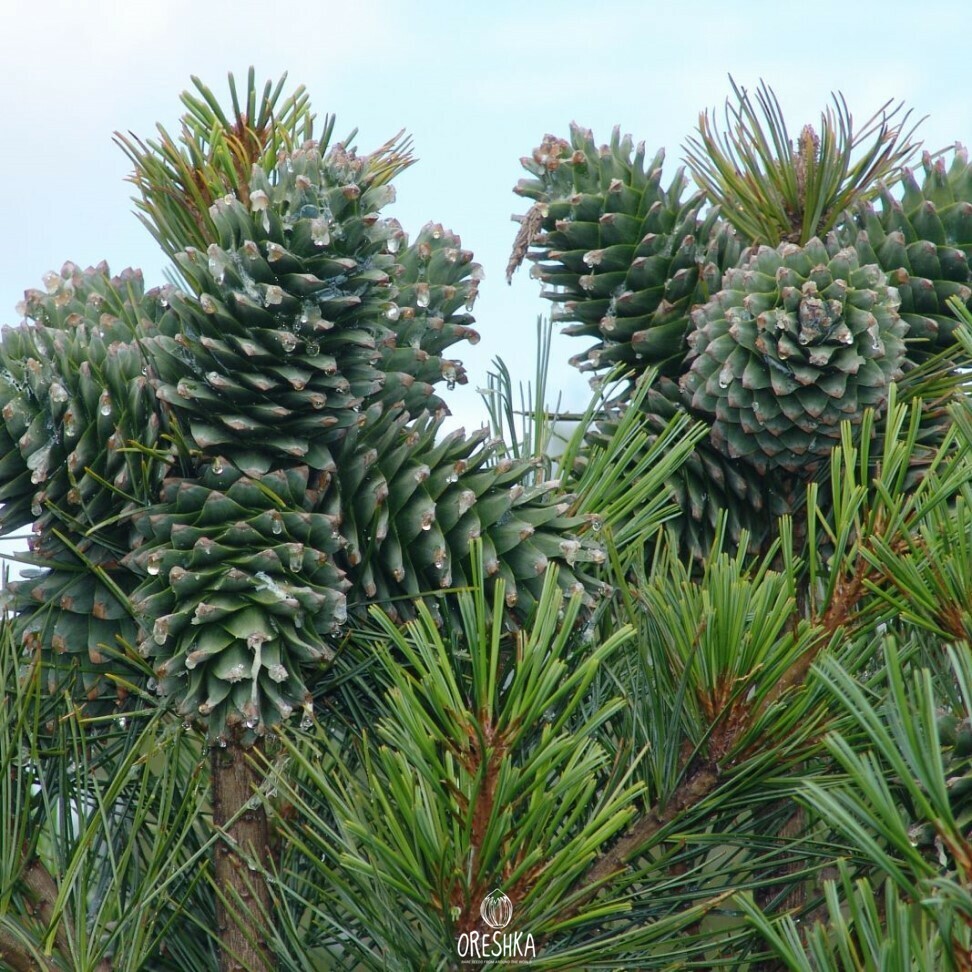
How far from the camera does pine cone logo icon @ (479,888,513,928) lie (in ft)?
1.86

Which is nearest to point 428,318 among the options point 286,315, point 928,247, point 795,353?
point 286,315

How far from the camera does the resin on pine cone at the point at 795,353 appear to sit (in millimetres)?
810

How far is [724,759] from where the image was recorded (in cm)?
65

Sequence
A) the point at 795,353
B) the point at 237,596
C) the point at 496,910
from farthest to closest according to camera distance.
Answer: the point at 795,353, the point at 237,596, the point at 496,910

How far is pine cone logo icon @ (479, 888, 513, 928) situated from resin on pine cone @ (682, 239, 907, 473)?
15.2 inches

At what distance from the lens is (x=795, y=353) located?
2.67ft

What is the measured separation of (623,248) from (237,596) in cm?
42

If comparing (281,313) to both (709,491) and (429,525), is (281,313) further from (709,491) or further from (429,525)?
(709,491)

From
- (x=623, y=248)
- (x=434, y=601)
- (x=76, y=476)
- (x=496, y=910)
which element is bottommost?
(x=496, y=910)

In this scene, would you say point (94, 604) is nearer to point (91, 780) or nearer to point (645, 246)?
point (91, 780)

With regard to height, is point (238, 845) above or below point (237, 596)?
below

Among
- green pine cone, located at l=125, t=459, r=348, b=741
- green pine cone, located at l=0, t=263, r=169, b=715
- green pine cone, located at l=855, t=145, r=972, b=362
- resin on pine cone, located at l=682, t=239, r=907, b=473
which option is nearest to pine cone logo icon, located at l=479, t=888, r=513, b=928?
green pine cone, located at l=125, t=459, r=348, b=741

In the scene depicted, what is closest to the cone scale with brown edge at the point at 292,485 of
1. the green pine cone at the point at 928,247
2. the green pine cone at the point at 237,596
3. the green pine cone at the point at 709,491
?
the green pine cone at the point at 237,596

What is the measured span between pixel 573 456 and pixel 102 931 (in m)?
0.45
